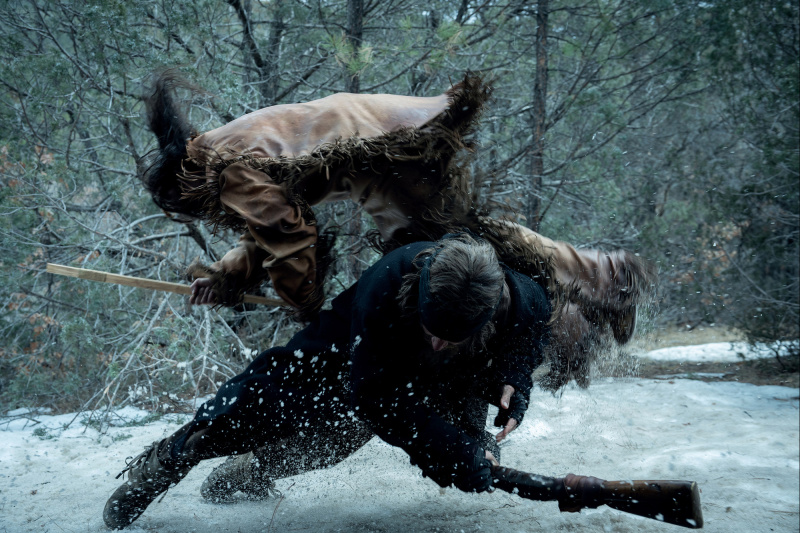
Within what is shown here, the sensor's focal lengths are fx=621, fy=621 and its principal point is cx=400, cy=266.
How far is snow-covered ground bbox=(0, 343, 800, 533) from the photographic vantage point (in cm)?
247

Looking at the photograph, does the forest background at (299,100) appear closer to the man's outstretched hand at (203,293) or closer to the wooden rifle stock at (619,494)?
the man's outstretched hand at (203,293)

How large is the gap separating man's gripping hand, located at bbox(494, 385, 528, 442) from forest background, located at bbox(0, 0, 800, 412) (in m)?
1.67

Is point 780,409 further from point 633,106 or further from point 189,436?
point 189,436

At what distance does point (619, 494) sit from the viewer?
1998mm

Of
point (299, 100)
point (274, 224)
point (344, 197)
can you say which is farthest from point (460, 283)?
point (299, 100)

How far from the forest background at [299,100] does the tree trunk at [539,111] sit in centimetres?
2

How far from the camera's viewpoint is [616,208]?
5602 mm

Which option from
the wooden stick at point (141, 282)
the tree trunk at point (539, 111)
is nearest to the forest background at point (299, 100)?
the tree trunk at point (539, 111)

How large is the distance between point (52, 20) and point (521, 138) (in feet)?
12.3

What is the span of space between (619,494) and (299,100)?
160 inches

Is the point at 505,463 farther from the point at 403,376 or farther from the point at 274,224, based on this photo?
the point at 274,224

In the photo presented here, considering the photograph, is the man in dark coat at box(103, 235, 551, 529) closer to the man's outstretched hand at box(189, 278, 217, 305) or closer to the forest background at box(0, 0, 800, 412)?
the man's outstretched hand at box(189, 278, 217, 305)

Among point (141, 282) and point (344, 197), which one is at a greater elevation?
point (344, 197)

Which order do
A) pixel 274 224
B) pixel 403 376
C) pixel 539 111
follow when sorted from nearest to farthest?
pixel 403 376 < pixel 274 224 < pixel 539 111
